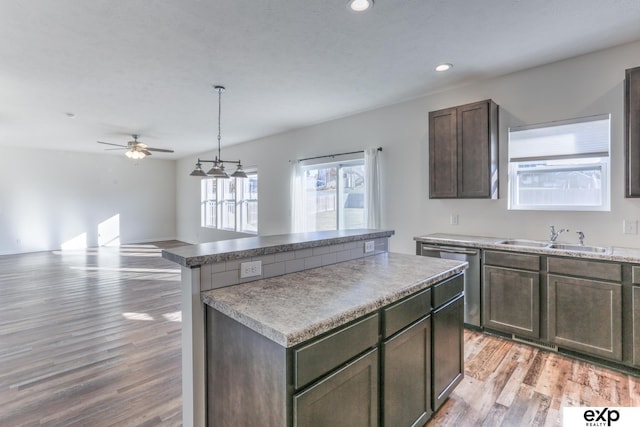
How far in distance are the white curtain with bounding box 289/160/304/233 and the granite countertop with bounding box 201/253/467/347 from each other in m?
3.66

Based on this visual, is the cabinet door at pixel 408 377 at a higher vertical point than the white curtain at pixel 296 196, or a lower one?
lower

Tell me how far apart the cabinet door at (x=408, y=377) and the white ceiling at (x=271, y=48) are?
88.5 inches

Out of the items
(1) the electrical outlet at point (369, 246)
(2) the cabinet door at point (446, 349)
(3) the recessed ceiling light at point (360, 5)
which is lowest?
(2) the cabinet door at point (446, 349)

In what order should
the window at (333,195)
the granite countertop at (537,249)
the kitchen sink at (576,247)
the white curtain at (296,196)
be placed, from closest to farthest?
the granite countertop at (537,249) → the kitchen sink at (576,247) → the window at (333,195) → the white curtain at (296,196)

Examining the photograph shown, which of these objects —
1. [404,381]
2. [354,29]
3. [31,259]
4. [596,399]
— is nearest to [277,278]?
[404,381]

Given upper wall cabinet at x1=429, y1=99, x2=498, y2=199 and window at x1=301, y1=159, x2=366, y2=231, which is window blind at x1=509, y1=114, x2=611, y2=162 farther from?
window at x1=301, y1=159, x2=366, y2=231

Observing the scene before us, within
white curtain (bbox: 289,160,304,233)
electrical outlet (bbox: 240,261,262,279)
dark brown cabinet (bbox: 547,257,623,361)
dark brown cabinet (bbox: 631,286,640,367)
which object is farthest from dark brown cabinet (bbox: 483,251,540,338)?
white curtain (bbox: 289,160,304,233)

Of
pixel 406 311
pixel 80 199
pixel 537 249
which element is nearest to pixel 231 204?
pixel 80 199

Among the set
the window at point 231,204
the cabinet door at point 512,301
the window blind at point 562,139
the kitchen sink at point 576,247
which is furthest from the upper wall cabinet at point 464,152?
the window at point 231,204

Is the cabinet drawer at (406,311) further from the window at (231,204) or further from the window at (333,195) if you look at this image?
the window at (231,204)

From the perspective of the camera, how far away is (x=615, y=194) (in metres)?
2.83

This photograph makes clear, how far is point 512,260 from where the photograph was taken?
2.90 meters

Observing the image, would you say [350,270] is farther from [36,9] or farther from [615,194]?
[36,9]

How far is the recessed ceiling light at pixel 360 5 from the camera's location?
7.13 feet
